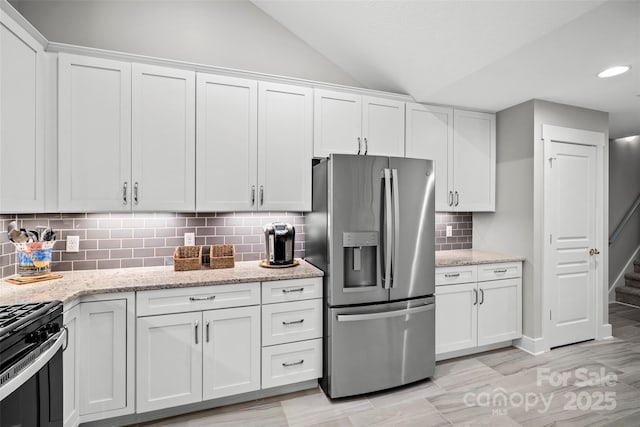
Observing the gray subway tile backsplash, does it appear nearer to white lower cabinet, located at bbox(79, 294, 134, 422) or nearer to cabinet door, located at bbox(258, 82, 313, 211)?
cabinet door, located at bbox(258, 82, 313, 211)

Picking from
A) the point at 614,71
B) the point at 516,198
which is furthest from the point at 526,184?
the point at 614,71

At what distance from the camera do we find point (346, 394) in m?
2.24

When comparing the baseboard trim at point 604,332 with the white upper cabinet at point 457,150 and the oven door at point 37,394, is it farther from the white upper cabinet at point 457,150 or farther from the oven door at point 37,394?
the oven door at point 37,394

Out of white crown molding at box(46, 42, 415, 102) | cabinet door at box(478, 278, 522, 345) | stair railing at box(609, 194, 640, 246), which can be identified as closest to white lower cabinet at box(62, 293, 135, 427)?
white crown molding at box(46, 42, 415, 102)

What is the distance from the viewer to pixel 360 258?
2307mm

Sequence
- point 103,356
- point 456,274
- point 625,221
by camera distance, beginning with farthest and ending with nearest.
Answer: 1. point 625,221
2. point 456,274
3. point 103,356

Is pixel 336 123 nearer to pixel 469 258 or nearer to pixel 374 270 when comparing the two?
pixel 374 270

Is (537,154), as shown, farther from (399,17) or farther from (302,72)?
(302,72)

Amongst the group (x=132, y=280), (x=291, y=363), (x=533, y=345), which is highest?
(x=132, y=280)

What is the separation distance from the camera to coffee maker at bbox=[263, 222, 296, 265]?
2.47 m

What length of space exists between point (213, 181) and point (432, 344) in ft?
7.06

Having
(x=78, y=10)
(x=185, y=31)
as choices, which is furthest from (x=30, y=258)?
(x=185, y=31)

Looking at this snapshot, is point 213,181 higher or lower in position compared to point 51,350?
higher

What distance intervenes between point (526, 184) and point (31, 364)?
3.74 meters
